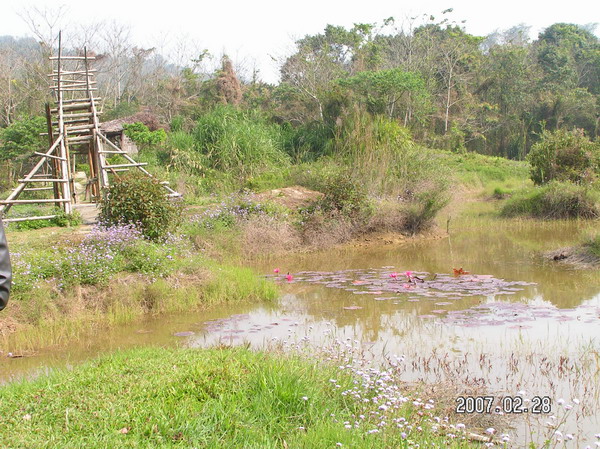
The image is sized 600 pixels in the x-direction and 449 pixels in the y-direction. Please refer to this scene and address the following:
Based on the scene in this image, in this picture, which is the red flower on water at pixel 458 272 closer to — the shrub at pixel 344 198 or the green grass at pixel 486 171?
the shrub at pixel 344 198

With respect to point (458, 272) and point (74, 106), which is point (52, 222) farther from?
point (458, 272)

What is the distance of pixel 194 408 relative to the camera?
4.09m

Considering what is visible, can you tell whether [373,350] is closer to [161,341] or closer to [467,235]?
[161,341]

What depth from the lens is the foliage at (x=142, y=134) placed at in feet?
77.1

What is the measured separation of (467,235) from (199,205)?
7194mm

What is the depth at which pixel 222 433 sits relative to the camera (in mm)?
3793

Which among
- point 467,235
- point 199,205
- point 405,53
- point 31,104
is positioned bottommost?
point 467,235

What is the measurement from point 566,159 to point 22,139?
64.2 feet

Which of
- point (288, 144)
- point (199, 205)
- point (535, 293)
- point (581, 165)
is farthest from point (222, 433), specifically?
point (288, 144)

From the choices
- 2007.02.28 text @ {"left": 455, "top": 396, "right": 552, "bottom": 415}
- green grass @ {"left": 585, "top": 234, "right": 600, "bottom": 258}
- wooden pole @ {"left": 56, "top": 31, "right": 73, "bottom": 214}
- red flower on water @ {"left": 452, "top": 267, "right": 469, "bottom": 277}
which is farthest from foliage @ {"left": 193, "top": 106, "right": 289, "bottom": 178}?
2007.02.28 text @ {"left": 455, "top": 396, "right": 552, "bottom": 415}

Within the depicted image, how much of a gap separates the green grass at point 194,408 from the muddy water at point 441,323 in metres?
1.46

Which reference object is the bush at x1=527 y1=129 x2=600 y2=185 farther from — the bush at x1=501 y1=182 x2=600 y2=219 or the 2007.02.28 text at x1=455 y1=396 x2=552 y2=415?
the 2007.02.28 text at x1=455 y1=396 x2=552 y2=415

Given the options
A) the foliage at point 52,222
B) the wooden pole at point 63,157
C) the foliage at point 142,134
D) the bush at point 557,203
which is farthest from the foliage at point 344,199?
the foliage at point 142,134

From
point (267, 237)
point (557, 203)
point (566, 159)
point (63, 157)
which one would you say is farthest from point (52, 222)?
point (566, 159)
